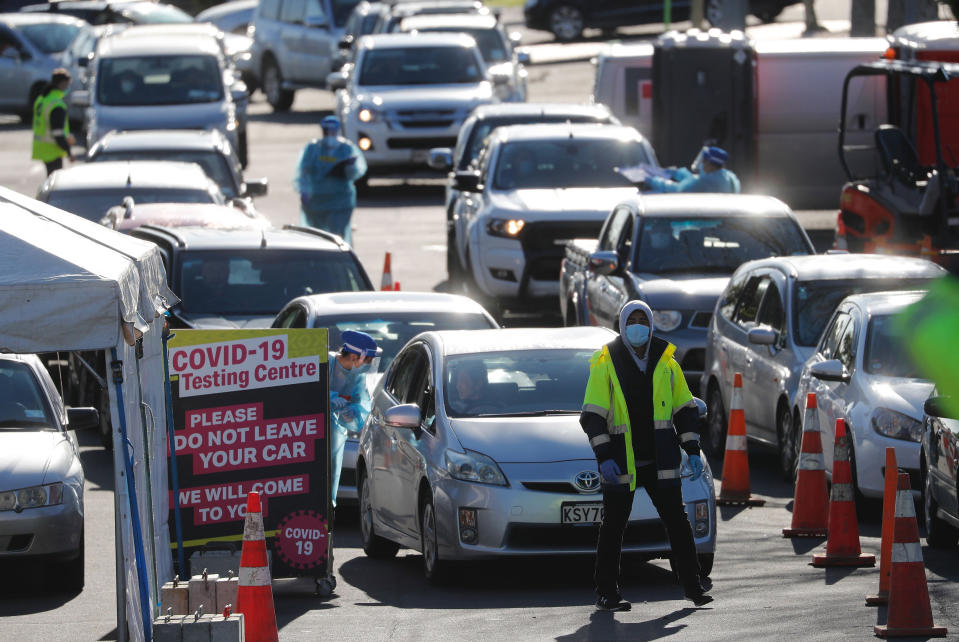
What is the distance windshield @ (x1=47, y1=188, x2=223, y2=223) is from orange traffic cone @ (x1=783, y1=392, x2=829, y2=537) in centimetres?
936

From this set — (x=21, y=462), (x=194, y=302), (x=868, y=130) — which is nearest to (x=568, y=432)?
(x=21, y=462)

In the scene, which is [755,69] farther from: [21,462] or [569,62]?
[569,62]

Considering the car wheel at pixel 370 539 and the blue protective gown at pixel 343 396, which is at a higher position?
the blue protective gown at pixel 343 396

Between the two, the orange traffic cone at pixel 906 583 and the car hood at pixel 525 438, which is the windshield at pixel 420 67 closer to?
the car hood at pixel 525 438

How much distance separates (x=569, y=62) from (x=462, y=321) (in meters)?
33.1

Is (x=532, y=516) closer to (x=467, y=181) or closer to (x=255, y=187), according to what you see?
(x=467, y=181)

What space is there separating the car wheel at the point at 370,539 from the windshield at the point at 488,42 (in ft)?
71.7

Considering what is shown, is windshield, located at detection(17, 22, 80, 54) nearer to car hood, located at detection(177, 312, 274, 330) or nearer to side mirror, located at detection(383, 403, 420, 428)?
car hood, located at detection(177, 312, 274, 330)

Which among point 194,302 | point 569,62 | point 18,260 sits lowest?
point 569,62

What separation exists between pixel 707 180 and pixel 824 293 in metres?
5.00

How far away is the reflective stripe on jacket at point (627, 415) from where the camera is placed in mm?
9852

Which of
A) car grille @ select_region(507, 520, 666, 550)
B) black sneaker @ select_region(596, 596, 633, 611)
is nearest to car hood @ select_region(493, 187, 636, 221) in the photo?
car grille @ select_region(507, 520, 666, 550)

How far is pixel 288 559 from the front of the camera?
34.9ft

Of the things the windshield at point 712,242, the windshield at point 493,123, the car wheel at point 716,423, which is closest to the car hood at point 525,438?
the car wheel at point 716,423
